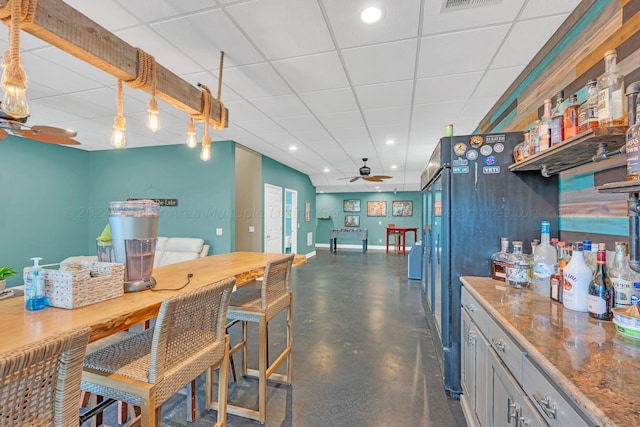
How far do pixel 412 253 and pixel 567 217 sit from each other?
425 cm

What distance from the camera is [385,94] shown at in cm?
296

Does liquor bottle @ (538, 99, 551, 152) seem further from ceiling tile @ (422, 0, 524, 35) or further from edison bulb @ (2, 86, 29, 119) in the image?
edison bulb @ (2, 86, 29, 119)

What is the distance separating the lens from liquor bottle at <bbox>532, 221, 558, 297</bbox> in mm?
1559

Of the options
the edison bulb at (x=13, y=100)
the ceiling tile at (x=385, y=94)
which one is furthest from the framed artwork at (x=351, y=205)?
the edison bulb at (x=13, y=100)

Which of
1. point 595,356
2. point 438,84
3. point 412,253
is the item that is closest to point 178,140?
point 438,84

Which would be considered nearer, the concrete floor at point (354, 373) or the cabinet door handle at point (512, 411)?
the cabinet door handle at point (512, 411)

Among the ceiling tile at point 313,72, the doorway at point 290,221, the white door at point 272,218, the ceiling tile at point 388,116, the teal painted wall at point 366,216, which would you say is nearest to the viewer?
the ceiling tile at point 313,72

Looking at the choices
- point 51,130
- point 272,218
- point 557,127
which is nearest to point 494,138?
point 557,127

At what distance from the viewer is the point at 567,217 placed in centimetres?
184

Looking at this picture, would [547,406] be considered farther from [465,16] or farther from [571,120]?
[465,16]

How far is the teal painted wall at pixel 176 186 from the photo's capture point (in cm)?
493

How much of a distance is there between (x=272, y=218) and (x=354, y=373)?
4.63 metres

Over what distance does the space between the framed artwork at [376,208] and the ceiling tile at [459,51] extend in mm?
9125

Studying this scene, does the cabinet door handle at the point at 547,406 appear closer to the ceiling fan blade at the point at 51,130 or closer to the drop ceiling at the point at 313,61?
the drop ceiling at the point at 313,61
